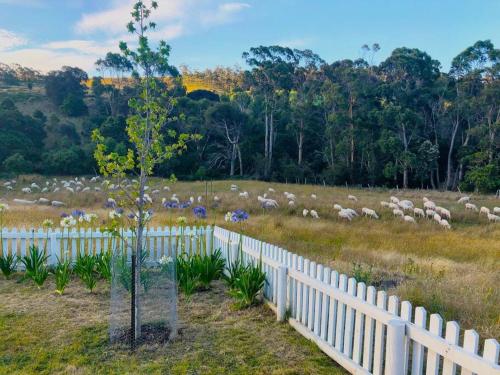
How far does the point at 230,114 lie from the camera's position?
4472 cm

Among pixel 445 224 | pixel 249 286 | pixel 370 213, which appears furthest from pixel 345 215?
pixel 249 286

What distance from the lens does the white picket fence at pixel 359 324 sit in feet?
9.75

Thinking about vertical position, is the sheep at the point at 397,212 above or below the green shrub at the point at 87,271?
below

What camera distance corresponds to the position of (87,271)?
689cm

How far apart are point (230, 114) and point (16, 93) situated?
36814 mm

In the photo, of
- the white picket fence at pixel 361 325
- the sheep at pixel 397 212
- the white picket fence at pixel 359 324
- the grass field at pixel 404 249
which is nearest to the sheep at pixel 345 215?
the grass field at pixel 404 249

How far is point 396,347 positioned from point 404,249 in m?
7.31

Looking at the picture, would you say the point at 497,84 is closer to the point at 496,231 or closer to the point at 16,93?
the point at 496,231

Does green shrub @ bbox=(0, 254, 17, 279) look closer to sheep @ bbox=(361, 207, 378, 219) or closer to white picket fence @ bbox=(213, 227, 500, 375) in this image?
white picket fence @ bbox=(213, 227, 500, 375)

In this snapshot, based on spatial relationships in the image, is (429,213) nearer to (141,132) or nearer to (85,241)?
(85,241)

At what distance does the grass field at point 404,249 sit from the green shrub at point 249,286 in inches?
54.6

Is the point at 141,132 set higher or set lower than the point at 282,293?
higher

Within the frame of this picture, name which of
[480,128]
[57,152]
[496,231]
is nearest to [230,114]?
[57,152]

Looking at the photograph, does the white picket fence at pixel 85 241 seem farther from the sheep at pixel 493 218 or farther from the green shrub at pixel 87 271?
the sheep at pixel 493 218
